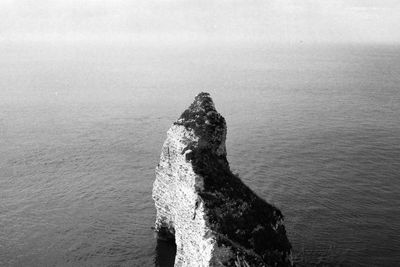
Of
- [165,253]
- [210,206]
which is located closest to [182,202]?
[210,206]

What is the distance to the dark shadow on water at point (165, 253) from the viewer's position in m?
38.6

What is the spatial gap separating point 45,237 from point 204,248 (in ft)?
78.3

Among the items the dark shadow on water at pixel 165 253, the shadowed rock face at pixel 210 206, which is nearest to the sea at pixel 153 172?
the dark shadow on water at pixel 165 253

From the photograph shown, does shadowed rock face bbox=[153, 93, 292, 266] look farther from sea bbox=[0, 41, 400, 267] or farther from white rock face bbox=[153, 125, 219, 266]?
sea bbox=[0, 41, 400, 267]

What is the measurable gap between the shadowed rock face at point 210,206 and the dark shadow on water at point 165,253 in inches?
201

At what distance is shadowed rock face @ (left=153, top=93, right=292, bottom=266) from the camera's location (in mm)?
28172

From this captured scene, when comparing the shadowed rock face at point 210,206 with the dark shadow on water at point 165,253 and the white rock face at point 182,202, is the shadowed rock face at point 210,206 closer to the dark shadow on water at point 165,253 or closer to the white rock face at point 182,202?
the white rock face at point 182,202

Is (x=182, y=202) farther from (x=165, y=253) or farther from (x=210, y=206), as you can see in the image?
(x=165, y=253)

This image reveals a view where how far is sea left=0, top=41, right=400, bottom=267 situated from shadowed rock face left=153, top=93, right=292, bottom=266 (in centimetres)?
878

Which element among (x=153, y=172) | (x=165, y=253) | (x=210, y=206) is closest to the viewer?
(x=210, y=206)

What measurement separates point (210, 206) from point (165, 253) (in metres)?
13.7

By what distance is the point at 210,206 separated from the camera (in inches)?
1145

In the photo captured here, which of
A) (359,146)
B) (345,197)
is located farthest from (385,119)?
(345,197)

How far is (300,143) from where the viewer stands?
241ft
